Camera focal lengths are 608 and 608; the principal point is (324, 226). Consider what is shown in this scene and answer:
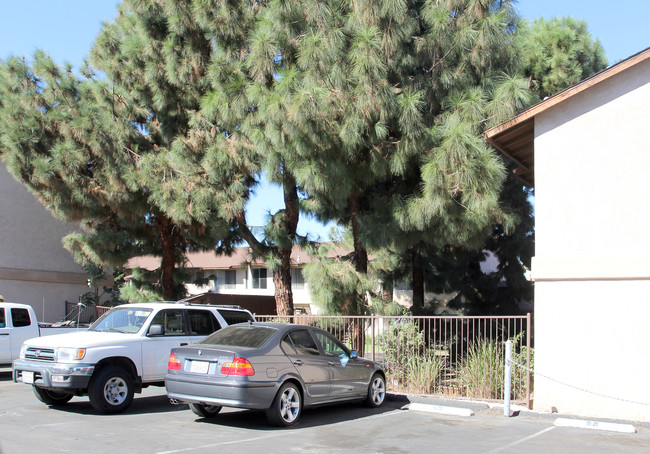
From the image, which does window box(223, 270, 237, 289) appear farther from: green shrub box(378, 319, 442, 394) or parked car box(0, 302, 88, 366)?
green shrub box(378, 319, 442, 394)

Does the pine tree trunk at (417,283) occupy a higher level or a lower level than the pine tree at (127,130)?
lower

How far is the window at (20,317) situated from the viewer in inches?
572

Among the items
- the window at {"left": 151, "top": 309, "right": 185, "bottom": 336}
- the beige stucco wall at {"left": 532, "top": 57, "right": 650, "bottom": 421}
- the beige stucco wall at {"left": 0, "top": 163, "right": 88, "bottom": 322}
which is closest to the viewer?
the beige stucco wall at {"left": 532, "top": 57, "right": 650, "bottom": 421}

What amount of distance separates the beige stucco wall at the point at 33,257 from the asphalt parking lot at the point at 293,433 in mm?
14602

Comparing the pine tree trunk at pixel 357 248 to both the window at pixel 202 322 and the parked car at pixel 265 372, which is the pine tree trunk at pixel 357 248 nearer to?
the window at pixel 202 322

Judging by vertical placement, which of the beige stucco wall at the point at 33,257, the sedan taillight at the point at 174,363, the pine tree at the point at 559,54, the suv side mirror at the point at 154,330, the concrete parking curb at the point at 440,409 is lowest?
the concrete parking curb at the point at 440,409

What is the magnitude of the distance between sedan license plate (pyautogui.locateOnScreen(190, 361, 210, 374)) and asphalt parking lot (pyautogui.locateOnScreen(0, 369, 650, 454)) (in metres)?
0.82

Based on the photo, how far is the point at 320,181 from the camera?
12734 mm

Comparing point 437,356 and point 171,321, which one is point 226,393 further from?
point 437,356

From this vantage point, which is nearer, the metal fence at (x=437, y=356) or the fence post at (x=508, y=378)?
the fence post at (x=508, y=378)

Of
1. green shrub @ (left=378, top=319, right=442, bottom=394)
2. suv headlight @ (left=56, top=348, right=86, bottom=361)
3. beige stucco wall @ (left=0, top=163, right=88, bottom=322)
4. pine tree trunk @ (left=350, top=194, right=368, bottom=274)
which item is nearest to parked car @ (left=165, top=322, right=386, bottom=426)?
suv headlight @ (left=56, top=348, right=86, bottom=361)

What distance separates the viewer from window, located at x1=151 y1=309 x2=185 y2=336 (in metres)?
10.7

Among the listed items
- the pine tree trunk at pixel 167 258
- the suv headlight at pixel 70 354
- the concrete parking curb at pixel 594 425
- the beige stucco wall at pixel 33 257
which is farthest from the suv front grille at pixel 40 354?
the beige stucco wall at pixel 33 257

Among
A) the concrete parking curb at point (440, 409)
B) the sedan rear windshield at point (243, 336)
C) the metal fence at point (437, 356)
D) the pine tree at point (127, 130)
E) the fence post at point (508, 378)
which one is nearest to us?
the sedan rear windshield at point (243, 336)
